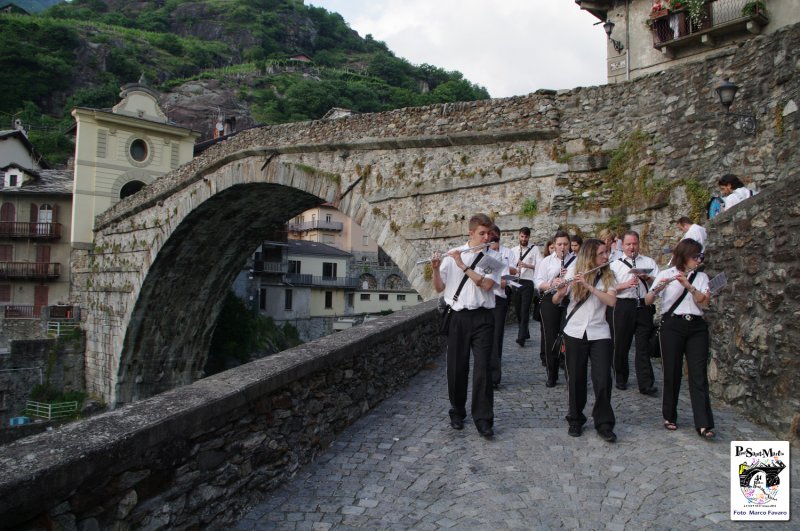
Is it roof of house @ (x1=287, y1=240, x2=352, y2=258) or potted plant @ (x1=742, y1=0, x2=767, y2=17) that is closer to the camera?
potted plant @ (x1=742, y1=0, x2=767, y2=17)

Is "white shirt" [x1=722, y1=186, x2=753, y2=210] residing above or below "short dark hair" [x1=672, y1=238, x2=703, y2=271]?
above

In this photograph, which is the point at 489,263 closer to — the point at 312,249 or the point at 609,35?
the point at 609,35

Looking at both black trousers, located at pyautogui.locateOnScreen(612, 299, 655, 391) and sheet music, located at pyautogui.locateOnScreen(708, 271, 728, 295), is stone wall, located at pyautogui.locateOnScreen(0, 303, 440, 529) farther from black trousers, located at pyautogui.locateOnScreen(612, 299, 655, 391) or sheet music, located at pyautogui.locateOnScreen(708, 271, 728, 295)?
sheet music, located at pyautogui.locateOnScreen(708, 271, 728, 295)

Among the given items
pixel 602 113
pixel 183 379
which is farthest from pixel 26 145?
pixel 602 113

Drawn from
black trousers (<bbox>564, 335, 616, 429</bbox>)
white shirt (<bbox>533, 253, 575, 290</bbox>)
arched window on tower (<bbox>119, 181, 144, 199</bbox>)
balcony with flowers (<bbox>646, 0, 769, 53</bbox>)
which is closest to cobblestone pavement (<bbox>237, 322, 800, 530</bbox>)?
black trousers (<bbox>564, 335, 616, 429</bbox>)

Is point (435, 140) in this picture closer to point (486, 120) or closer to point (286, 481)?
point (486, 120)

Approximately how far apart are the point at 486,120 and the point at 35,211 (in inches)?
838

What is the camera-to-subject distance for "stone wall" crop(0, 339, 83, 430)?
20.3m

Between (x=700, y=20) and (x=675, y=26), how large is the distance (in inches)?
19.5

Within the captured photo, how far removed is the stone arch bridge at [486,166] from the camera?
745 centimetres

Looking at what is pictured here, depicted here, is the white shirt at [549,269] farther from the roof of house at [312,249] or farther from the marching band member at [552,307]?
the roof of house at [312,249]

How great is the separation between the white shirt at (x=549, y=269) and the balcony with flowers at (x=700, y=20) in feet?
25.5

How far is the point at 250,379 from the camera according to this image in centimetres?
325

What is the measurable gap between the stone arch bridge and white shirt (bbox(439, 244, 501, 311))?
207 cm
